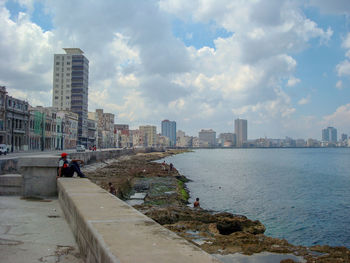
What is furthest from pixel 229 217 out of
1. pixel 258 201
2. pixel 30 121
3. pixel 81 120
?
pixel 81 120

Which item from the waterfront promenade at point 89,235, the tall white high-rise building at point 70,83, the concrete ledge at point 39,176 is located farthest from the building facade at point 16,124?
the tall white high-rise building at point 70,83

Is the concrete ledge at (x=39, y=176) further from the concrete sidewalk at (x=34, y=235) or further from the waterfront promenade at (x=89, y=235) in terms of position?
the waterfront promenade at (x=89, y=235)

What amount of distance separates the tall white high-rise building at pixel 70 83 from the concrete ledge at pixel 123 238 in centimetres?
13346

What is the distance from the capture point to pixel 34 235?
18.7 ft

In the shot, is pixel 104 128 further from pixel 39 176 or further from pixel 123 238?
pixel 123 238

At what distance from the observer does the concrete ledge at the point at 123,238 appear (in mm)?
3141

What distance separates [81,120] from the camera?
126500mm

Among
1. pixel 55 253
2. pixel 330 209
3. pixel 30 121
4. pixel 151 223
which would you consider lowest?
pixel 330 209

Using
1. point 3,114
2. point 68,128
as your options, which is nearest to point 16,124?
point 3,114

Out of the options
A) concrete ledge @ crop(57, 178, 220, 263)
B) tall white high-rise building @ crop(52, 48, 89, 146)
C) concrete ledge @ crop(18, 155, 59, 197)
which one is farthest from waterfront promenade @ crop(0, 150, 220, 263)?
tall white high-rise building @ crop(52, 48, 89, 146)

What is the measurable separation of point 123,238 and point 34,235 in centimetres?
277

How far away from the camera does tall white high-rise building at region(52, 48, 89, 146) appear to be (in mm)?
136250

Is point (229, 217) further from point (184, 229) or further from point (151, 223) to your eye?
point (151, 223)

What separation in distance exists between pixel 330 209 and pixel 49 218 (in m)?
28.7
